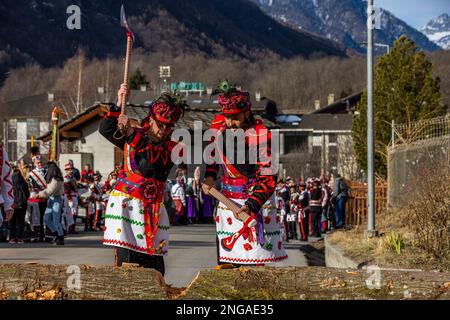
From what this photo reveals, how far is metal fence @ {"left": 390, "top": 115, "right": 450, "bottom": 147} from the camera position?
1844cm

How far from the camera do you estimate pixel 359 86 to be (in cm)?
12744

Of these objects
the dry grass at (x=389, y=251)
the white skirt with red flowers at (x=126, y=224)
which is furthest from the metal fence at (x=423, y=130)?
the white skirt with red flowers at (x=126, y=224)

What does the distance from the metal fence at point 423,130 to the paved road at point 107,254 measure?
12.2ft

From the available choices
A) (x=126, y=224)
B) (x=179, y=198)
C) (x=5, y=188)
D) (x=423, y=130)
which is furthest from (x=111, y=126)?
(x=179, y=198)

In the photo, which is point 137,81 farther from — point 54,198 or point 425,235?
point 425,235

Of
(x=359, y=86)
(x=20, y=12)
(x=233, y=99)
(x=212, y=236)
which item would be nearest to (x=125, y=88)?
(x=233, y=99)

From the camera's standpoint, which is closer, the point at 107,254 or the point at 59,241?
the point at 107,254

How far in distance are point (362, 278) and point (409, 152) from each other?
16.0 meters

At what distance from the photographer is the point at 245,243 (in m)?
7.80

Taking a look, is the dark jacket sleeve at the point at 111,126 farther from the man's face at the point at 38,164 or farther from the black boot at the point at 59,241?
the man's face at the point at 38,164

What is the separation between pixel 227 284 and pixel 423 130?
1664 centimetres

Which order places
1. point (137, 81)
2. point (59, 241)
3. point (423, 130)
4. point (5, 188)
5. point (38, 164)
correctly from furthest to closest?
1. point (137, 81)
2. point (423, 130)
3. point (38, 164)
4. point (59, 241)
5. point (5, 188)

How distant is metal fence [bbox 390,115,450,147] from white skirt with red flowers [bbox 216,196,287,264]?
10.2 m

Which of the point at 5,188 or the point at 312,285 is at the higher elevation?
the point at 5,188
